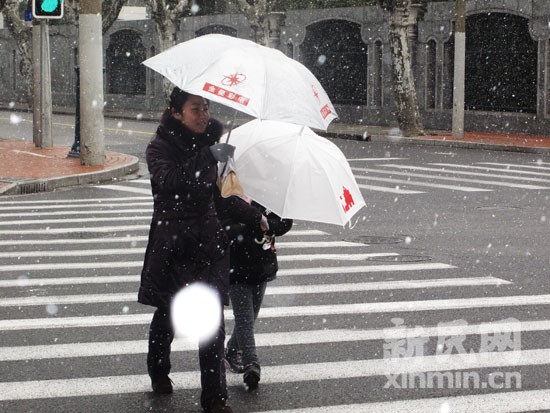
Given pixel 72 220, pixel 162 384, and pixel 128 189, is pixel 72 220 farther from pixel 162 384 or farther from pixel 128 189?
pixel 162 384

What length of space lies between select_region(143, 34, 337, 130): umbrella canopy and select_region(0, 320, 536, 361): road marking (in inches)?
90.0

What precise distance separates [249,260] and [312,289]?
3.08 meters

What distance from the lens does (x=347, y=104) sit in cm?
3875

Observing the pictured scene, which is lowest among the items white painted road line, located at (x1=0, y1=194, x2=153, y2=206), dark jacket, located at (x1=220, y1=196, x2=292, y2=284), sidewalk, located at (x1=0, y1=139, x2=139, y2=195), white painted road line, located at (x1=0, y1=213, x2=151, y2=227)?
white painted road line, located at (x1=0, y1=213, x2=151, y2=227)

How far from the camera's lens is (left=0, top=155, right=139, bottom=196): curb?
712 inches

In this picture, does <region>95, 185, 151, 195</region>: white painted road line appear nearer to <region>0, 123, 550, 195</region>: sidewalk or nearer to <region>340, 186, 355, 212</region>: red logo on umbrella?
<region>0, 123, 550, 195</region>: sidewalk

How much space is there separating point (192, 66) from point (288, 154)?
851 millimetres

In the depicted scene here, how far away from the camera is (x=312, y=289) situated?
9750mm

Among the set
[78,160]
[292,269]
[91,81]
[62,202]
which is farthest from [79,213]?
[78,160]

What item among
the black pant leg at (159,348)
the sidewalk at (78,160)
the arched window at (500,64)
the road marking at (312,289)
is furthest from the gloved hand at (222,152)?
the arched window at (500,64)

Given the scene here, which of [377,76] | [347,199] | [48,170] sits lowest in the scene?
[48,170]

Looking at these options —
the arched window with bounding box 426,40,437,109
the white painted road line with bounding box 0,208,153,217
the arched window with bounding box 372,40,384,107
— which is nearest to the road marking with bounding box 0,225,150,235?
the white painted road line with bounding box 0,208,153,217

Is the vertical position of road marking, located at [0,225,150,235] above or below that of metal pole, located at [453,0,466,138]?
below

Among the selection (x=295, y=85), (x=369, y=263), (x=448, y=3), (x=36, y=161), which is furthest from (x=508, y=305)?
(x=448, y=3)
